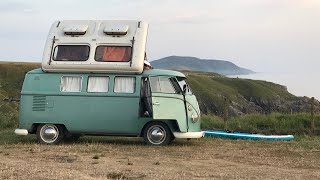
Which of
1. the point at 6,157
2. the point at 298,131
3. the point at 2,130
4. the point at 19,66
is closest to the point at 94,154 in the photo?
the point at 6,157

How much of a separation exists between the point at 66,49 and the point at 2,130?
18.3 feet

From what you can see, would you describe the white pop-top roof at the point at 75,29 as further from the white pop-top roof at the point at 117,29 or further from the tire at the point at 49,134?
the tire at the point at 49,134

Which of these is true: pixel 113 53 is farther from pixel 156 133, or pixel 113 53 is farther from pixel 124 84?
pixel 156 133

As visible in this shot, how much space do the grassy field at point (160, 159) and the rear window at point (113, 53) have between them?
2.45 meters

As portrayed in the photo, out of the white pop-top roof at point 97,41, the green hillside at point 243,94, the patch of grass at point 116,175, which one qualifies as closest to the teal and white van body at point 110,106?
the white pop-top roof at point 97,41

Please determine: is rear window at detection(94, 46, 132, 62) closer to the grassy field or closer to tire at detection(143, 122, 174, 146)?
tire at detection(143, 122, 174, 146)

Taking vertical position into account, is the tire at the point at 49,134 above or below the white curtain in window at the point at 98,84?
below

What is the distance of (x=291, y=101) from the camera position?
74.8 metres

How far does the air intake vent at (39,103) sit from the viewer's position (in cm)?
1434

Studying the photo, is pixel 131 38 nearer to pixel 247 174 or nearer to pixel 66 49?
pixel 66 49

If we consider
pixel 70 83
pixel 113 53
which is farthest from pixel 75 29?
pixel 70 83

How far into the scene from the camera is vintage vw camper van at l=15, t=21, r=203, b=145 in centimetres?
1402

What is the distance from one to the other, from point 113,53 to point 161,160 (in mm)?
4020

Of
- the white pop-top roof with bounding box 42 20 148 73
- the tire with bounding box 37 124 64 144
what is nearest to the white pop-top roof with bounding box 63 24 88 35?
the white pop-top roof with bounding box 42 20 148 73
